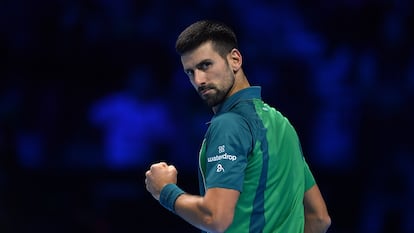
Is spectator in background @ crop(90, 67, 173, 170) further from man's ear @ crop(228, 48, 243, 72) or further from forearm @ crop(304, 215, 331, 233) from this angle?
man's ear @ crop(228, 48, 243, 72)

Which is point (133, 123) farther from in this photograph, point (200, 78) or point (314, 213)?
point (200, 78)

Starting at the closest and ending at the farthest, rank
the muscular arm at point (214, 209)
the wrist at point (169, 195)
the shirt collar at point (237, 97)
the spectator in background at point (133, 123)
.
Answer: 1. the muscular arm at point (214, 209)
2. the wrist at point (169, 195)
3. the shirt collar at point (237, 97)
4. the spectator in background at point (133, 123)

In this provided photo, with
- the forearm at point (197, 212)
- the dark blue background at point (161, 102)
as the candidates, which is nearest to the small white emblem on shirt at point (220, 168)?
the forearm at point (197, 212)

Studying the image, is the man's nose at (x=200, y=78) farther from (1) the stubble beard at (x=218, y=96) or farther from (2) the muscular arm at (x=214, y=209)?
(2) the muscular arm at (x=214, y=209)

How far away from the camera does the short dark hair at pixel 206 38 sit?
2580mm

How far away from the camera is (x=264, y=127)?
247 cm

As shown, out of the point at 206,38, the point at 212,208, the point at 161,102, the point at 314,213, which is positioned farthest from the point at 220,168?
the point at 161,102

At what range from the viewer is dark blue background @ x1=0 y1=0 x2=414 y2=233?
18.8 ft

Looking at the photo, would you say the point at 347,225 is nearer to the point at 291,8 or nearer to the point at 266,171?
the point at 291,8

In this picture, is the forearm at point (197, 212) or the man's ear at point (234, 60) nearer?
the forearm at point (197, 212)

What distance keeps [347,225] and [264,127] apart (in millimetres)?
3571

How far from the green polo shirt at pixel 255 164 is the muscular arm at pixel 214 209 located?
3cm

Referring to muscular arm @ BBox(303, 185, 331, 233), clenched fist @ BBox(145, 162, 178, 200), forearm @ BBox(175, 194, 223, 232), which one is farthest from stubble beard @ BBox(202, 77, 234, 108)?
muscular arm @ BBox(303, 185, 331, 233)

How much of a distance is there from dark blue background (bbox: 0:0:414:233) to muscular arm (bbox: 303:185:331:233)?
2935mm
